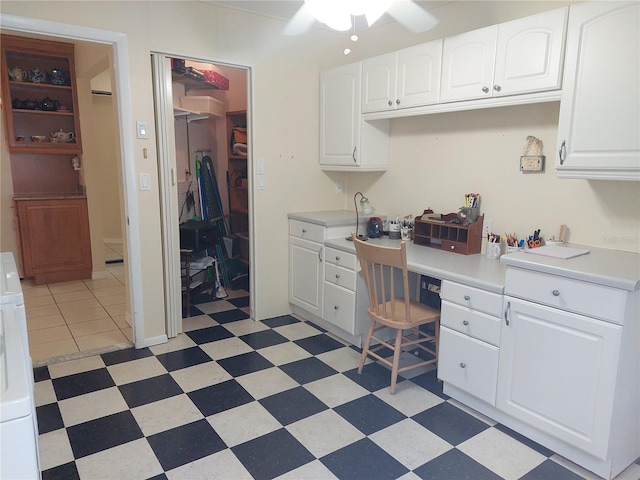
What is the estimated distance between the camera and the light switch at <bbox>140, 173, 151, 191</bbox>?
2904 mm

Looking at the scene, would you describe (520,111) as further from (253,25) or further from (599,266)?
(253,25)

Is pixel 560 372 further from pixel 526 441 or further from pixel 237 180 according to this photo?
pixel 237 180

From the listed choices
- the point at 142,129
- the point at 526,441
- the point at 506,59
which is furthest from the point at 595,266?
the point at 142,129

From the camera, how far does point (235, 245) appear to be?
15.0 ft

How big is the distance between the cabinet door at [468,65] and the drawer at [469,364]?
135 centimetres

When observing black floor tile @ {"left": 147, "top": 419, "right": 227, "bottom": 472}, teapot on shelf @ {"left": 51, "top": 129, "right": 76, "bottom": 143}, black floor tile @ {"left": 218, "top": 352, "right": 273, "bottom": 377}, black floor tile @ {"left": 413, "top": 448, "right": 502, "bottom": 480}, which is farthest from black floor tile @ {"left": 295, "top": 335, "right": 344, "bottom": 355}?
teapot on shelf @ {"left": 51, "top": 129, "right": 76, "bottom": 143}

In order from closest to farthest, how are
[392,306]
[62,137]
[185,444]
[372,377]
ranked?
[185,444] → [392,306] → [372,377] → [62,137]

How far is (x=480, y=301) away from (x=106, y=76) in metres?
5.38

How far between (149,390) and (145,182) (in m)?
1.34

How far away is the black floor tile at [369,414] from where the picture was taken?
221cm

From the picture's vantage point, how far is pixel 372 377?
2697 mm

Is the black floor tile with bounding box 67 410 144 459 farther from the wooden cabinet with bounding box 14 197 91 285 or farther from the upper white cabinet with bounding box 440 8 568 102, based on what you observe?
the wooden cabinet with bounding box 14 197 91 285

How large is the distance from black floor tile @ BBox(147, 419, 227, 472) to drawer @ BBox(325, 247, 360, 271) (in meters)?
1.36

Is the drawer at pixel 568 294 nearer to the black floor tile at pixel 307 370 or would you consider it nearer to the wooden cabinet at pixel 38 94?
the black floor tile at pixel 307 370
